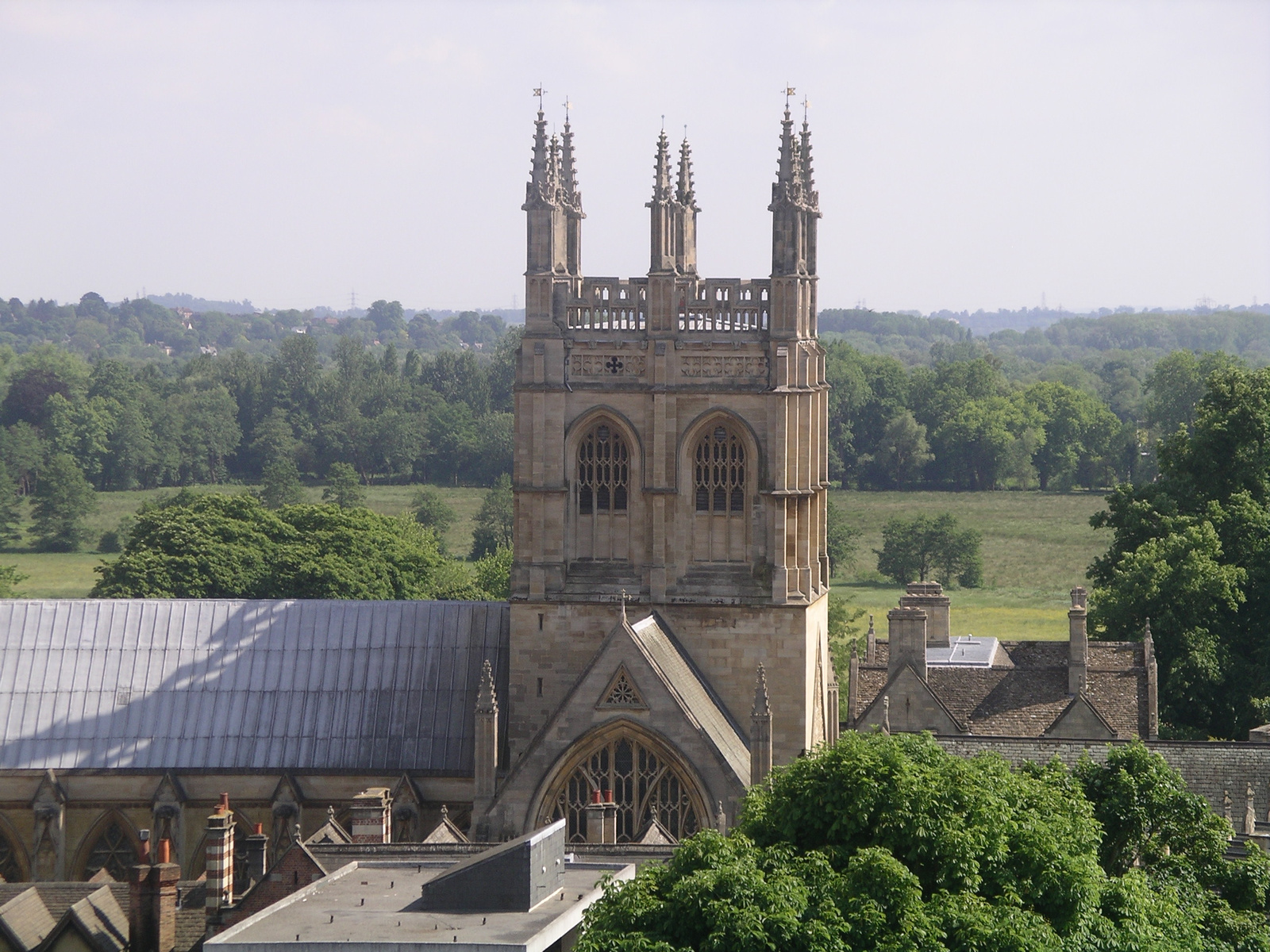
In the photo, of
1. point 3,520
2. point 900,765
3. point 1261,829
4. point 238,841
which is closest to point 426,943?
point 900,765

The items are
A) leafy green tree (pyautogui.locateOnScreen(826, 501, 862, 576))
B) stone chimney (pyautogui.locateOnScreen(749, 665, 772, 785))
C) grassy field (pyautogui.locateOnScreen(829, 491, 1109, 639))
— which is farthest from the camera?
leafy green tree (pyautogui.locateOnScreen(826, 501, 862, 576))

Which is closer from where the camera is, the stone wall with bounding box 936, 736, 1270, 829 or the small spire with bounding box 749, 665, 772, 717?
the small spire with bounding box 749, 665, 772, 717

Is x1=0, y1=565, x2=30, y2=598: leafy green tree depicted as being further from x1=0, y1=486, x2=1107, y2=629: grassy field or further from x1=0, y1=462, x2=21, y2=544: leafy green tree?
x1=0, y1=462, x2=21, y2=544: leafy green tree

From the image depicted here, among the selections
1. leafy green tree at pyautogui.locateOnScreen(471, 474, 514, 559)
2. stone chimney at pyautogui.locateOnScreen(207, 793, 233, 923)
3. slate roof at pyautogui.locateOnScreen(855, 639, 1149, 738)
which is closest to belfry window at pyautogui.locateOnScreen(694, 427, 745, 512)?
slate roof at pyautogui.locateOnScreen(855, 639, 1149, 738)

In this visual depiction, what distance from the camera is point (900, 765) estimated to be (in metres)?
37.2

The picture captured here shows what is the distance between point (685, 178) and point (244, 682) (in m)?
16.4

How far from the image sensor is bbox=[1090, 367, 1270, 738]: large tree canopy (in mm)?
75500

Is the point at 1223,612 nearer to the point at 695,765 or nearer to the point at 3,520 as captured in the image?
the point at 695,765

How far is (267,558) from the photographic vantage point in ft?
303

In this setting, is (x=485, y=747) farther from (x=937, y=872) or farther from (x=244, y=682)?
(x=937, y=872)

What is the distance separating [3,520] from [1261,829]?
124 meters

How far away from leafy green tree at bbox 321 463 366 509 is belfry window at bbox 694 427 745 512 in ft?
325

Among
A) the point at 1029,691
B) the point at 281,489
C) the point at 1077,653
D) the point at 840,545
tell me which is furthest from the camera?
the point at 281,489

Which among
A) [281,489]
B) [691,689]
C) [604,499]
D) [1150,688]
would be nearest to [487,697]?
[691,689]
